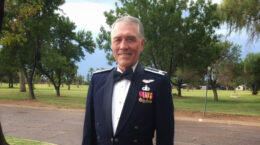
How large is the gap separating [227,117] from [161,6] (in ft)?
28.1

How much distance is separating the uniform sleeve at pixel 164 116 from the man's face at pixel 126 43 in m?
0.31

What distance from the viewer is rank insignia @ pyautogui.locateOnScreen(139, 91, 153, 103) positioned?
1.90 metres

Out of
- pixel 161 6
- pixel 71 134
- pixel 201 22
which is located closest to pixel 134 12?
pixel 161 6

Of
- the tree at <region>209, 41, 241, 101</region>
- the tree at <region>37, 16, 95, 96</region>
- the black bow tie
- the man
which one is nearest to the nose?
the man

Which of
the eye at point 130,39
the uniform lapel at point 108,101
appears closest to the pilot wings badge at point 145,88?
the uniform lapel at point 108,101

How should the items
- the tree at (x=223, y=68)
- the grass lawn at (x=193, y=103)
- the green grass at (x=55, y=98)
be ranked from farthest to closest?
1. the tree at (x=223, y=68)
2. the green grass at (x=55, y=98)
3. the grass lawn at (x=193, y=103)

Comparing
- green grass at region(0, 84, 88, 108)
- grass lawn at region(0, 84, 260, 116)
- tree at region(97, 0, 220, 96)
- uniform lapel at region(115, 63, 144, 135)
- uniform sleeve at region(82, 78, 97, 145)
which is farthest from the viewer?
green grass at region(0, 84, 88, 108)

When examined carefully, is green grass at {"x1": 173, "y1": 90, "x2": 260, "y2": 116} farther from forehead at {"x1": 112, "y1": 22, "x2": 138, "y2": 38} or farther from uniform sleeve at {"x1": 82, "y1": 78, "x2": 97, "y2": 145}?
forehead at {"x1": 112, "y1": 22, "x2": 138, "y2": 38}

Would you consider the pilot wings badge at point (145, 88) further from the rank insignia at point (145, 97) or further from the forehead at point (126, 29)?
the forehead at point (126, 29)

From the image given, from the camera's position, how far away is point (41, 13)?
22.0 meters

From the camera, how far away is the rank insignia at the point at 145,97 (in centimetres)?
190

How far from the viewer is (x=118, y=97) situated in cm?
193

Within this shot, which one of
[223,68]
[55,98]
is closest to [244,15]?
[223,68]

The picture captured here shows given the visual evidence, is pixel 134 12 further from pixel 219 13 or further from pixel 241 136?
pixel 241 136
